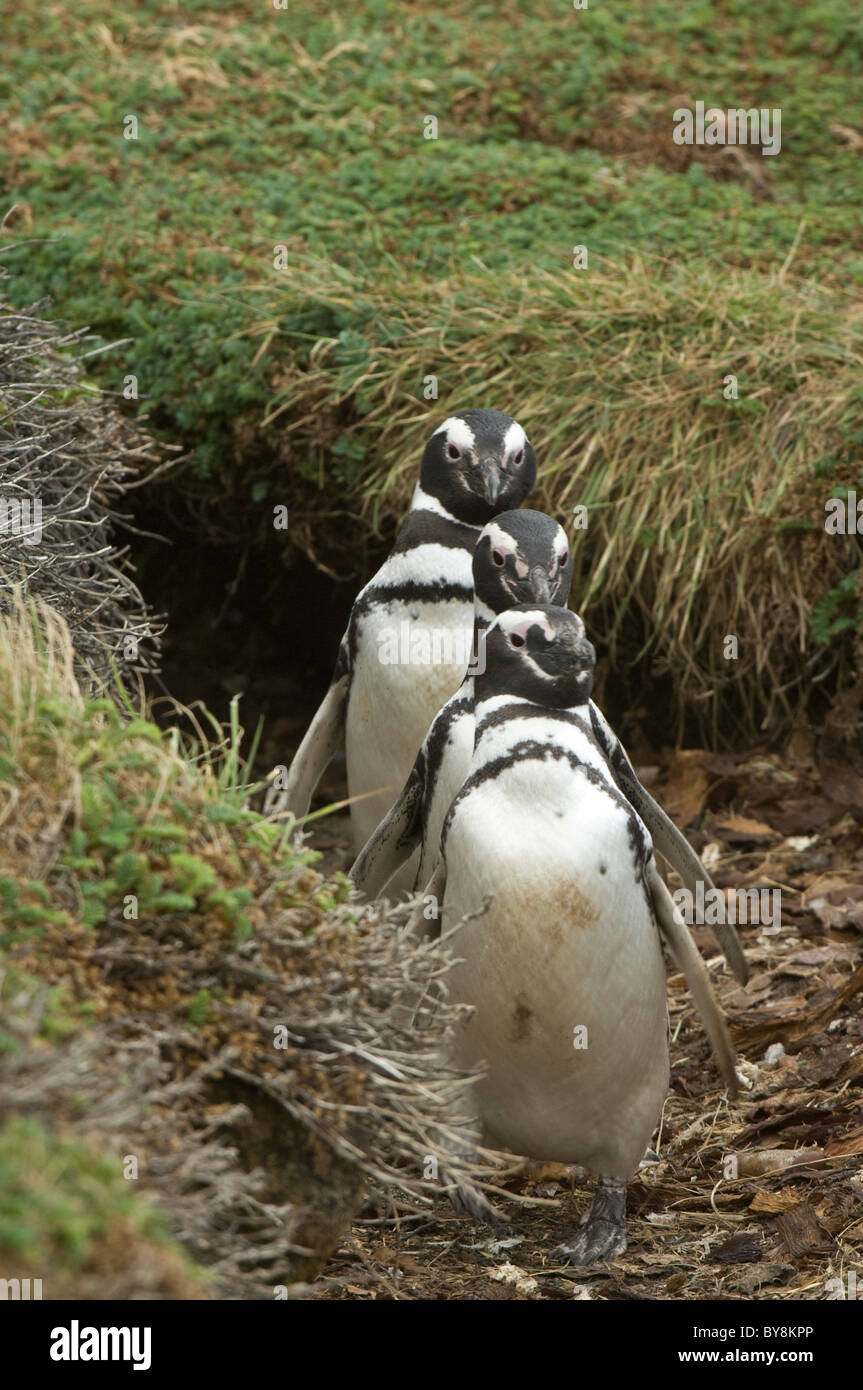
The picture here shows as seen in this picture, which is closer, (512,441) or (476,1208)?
(476,1208)

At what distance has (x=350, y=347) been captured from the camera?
247 inches

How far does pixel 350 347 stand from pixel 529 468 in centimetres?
190

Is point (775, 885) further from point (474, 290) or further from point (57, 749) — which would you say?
point (57, 749)

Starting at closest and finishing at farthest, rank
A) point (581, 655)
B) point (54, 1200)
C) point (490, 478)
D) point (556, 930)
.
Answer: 1. point (54, 1200)
2. point (556, 930)
3. point (581, 655)
4. point (490, 478)

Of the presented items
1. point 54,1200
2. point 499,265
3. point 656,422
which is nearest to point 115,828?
point 54,1200

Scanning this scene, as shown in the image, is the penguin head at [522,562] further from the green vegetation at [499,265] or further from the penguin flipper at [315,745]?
the green vegetation at [499,265]

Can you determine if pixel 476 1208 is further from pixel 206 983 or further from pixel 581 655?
pixel 206 983

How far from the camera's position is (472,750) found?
370cm

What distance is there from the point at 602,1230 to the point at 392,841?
1.05 meters

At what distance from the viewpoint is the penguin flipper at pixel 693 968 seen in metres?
3.59

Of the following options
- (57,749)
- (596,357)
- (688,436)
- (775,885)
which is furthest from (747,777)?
(57,749)

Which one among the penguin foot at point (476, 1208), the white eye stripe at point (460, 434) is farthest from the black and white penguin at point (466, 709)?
the penguin foot at point (476, 1208)

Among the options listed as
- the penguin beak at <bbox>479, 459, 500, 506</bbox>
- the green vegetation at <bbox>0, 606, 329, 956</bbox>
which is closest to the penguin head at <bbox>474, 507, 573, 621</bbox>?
the penguin beak at <bbox>479, 459, 500, 506</bbox>

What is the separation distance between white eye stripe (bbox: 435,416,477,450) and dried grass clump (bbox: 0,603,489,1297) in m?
1.98
